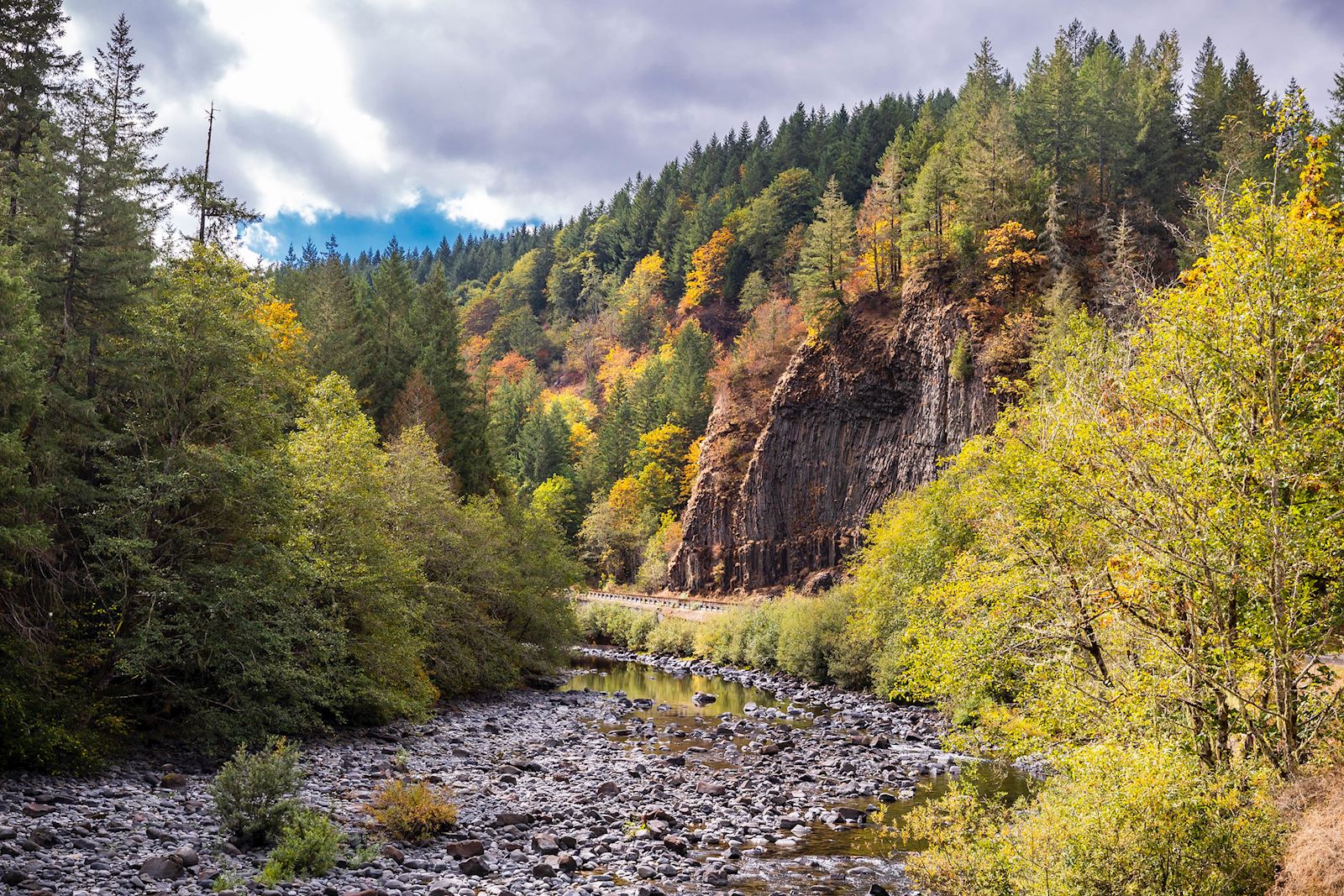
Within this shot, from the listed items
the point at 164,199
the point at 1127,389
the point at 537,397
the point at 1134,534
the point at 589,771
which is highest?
the point at 537,397

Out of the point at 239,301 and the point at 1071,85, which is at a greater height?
the point at 1071,85

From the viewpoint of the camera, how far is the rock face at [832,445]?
58.3 m

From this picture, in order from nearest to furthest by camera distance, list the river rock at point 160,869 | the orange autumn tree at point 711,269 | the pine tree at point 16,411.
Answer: the river rock at point 160,869 → the pine tree at point 16,411 → the orange autumn tree at point 711,269

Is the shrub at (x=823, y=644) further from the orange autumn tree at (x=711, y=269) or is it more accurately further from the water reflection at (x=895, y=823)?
the orange autumn tree at (x=711, y=269)

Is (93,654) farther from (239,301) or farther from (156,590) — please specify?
(239,301)

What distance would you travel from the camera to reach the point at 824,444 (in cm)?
6538

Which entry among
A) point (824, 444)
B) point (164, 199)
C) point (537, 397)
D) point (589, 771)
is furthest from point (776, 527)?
point (537, 397)

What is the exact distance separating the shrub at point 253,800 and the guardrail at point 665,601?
47601 millimetres

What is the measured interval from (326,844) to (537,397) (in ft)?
371

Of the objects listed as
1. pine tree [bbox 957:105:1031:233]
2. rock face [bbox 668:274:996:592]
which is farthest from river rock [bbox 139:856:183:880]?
pine tree [bbox 957:105:1031:233]

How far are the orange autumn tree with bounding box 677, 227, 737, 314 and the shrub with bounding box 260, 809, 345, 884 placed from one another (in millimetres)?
112837

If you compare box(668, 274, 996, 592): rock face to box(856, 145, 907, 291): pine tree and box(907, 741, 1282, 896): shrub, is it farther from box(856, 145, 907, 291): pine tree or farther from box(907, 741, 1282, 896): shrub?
box(907, 741, 1282, 896): shrub

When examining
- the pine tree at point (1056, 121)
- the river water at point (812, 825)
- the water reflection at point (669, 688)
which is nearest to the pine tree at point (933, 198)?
the pine tree at point (1056, 121)

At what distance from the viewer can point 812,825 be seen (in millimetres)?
18422
